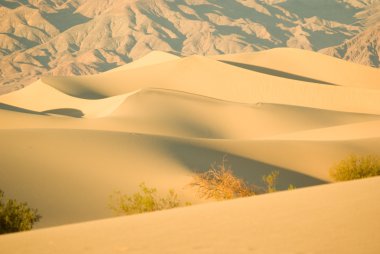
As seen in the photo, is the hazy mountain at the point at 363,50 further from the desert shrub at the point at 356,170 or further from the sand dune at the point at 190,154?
the desert shrub at the point at 356,170

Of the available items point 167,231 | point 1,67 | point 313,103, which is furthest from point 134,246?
point 1,67

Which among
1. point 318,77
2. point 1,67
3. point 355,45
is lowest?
point 318,77

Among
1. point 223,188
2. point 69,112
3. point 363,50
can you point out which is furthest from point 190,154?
point 363,50

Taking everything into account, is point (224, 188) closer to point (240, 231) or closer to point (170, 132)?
point (240, 231)

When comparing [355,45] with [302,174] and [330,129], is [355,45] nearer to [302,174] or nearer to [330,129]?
[330,129]

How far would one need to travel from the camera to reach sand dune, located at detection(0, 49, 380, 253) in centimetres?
556

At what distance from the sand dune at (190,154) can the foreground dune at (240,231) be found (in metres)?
0.03

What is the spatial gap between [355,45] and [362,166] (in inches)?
6925

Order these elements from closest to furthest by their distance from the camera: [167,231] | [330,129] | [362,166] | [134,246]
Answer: [134,246] < [167,231] < [362,166] < [330,129]

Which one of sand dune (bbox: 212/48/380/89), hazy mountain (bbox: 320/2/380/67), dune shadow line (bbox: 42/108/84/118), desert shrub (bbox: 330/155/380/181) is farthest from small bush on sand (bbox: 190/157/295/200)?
hazy mountain (bbox: 320/2/380/67)

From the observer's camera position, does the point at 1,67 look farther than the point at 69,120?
Yes

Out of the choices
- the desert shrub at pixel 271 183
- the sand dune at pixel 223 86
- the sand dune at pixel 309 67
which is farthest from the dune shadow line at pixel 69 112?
the desert shrub at pixel 271 183

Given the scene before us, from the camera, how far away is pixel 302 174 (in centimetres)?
1589

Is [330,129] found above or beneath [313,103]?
beneath
